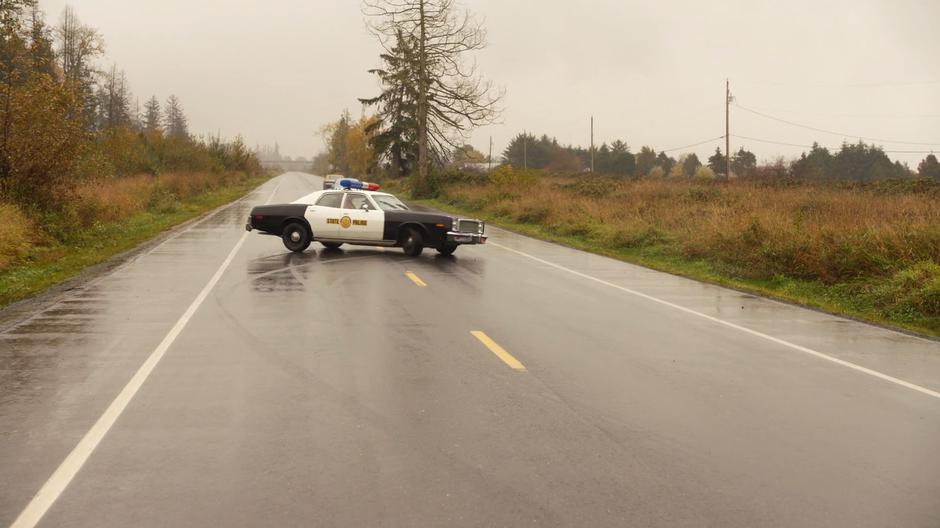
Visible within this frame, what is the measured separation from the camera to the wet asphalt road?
422 centimetres

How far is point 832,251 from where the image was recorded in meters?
15.2

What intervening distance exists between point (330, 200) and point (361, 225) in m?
1.05

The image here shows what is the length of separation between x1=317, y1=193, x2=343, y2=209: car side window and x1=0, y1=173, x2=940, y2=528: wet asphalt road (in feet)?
23.5

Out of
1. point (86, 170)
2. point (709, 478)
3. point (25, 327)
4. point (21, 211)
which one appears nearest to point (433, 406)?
point (709, 478)

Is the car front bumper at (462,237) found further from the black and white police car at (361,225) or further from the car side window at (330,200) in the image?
the car side window at (330,200)

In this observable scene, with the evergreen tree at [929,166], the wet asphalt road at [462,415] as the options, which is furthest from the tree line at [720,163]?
the wet asphalt road at [462,415]

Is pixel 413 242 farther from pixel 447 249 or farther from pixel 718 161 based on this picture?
pixel 718 161

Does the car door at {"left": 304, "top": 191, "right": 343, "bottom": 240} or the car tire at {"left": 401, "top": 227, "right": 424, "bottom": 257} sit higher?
the car door at {"left": 304, "top": 191, "right": 343, "bottom": 240}

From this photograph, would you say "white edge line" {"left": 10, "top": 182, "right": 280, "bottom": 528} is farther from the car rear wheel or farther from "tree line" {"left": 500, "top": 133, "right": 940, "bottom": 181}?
"tree line" {"left": 500, "top": 133, "right": 940, "bottom": 181}

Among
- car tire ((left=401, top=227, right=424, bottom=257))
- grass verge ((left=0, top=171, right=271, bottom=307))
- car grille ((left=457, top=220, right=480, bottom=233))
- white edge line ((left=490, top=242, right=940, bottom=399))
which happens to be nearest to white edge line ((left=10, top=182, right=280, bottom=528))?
grass verge ((left=0, top=171, right=271, bottom=307))

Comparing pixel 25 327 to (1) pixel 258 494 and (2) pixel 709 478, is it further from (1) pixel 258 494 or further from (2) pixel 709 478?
Result: (2) pixel 709 478

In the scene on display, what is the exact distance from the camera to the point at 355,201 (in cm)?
1844

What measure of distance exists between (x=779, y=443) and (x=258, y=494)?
3459mm

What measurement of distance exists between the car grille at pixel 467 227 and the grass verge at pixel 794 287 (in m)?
3.98
